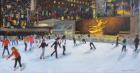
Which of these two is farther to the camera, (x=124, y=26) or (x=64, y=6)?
(x=64, y=6)

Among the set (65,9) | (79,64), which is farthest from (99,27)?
(65,9)

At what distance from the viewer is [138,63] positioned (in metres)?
23.5

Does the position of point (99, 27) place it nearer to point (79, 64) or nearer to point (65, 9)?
point (79, 64)

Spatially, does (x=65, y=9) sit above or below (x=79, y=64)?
above

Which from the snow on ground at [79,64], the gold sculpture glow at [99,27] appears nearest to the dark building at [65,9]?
the gold sculpture glow at [99,27]

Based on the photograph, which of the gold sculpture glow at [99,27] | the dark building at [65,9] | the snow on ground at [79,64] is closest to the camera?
A: the snow on ground at [79,64]

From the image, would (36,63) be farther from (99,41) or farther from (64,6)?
(64,6)

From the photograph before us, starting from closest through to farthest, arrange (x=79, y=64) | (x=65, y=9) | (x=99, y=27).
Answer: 1. (x=79, y=64)
2. (x=99, y=27)
3. (x=65, y=9)

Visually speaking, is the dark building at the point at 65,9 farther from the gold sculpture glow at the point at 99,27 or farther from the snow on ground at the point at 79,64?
the snow on ground at the point at 79,64

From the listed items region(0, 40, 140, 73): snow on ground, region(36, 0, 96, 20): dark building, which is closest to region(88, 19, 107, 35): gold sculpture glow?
region(0, 40, 140, 73): snow on ground

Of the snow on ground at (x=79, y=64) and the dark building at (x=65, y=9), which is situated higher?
the dark building at (x=65, y=9)

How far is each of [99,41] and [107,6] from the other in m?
63.5

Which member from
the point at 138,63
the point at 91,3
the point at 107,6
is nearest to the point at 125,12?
the point at 107,6

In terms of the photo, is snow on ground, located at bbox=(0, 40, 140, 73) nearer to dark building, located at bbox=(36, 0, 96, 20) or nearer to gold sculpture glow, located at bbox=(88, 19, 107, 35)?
gold sculpture glow, located at bbox=(88, 19, 107, 35)
